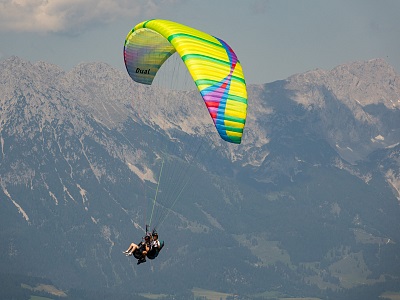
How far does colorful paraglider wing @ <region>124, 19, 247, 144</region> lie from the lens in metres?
62.9

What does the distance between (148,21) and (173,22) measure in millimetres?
2031

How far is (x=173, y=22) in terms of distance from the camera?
2859 inches

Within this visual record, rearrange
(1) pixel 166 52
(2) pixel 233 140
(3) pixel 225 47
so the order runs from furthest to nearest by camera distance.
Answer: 1. (1) pixel 166 52
2. (3) pixel 225 47
3. (2) pixel 233 140

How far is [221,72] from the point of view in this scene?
66125 mm

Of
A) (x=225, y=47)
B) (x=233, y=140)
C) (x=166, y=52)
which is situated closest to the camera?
(x=233, y=140)

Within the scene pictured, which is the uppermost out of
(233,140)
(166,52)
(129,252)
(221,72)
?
(166,52)

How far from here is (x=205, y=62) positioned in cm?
6525

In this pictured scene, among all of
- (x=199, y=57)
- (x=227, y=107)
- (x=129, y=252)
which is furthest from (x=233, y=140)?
(x=129, y=252)

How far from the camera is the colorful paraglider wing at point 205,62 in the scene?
62875 mm

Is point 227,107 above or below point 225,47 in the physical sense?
below

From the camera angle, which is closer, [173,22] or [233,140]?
[233,140]

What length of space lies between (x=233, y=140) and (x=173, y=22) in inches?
Result: 567

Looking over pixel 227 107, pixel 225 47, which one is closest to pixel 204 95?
pixel 227 107

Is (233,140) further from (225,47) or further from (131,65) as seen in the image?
(131,65)
